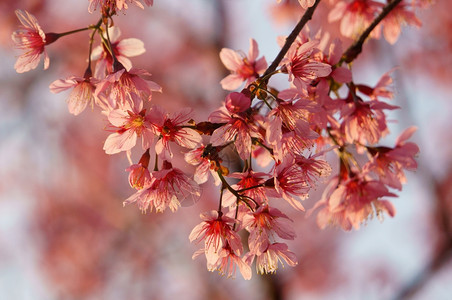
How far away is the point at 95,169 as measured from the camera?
24.8 feet

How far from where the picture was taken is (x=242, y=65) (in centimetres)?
147

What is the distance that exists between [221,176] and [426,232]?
7.75 meters

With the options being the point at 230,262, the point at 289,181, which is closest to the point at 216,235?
the point at 230,262

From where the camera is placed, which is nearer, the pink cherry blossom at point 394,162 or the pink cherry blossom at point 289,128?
the pink cherry blossom at point 289,128

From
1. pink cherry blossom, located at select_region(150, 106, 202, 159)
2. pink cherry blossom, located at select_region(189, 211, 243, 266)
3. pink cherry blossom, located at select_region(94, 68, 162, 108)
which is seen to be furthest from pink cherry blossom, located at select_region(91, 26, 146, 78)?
pink cherry blossom, located at select_region(189, 211, 243, 266)

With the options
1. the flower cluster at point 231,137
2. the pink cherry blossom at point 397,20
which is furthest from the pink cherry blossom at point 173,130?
the pink cherry blossom at point 397,20

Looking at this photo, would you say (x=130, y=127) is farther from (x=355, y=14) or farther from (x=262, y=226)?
(x=355, y=14)

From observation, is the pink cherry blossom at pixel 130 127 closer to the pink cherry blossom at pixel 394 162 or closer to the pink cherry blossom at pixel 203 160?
the pink cherry blossom at pixel 203 160

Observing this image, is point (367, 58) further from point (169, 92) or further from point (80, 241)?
point (80, 241)

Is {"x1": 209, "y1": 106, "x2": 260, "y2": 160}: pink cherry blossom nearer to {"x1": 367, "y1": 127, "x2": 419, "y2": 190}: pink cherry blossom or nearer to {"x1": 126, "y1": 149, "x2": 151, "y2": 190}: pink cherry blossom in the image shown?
{"x1": 126, "y1": 149, "x2": 151, "y2": 190}: pink cherry blossom

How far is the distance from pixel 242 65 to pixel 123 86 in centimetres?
51

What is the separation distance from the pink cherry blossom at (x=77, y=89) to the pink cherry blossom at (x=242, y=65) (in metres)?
0.47

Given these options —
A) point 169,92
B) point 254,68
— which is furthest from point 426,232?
point 254,68

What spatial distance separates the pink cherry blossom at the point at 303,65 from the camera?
3.60ft
